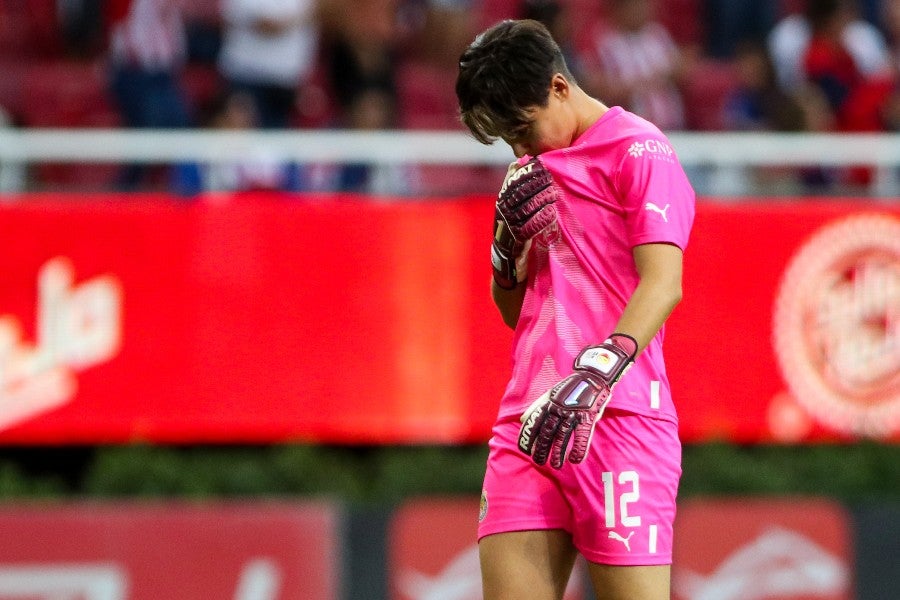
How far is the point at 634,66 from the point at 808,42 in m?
1.35

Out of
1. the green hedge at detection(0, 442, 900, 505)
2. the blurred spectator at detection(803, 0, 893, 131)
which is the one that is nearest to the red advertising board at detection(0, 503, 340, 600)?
the green hedge at detection(0, 442, 900, 505)

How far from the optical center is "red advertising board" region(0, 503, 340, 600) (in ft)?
24.3

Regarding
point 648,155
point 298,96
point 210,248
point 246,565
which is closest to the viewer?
point 648,155

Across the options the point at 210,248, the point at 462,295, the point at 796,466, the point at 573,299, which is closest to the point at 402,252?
the point at 462,295

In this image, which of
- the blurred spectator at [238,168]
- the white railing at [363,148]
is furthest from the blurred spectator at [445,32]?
the blurred spectator at [238,168]

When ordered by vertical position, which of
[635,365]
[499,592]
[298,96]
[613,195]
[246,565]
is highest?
[298,96]

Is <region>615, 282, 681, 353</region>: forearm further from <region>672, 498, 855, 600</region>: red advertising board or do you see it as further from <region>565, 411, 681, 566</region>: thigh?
<region>672, 498, 855, 600</region>: red advertising board

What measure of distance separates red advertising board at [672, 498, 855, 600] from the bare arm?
413 cm

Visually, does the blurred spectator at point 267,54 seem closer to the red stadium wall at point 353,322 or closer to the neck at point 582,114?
the red stadium wall at point 353,322

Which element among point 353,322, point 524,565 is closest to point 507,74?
point 524,565

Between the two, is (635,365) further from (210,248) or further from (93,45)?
(93,45)

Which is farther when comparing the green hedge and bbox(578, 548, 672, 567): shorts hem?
the green hedge

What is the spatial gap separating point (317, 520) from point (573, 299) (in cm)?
392

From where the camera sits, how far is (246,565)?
7539mm
